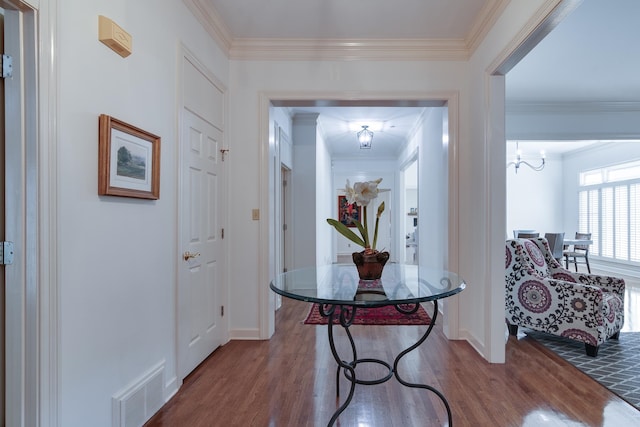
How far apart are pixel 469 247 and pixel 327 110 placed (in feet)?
9.51

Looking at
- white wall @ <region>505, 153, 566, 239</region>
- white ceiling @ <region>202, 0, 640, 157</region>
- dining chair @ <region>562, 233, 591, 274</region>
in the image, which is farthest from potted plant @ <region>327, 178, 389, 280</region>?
white wall @ <region>505, 153, 566, 239</region>

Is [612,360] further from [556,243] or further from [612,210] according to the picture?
[612,210]

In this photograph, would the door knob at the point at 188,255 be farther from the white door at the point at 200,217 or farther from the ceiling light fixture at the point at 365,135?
the ceiling light fixture at the point at 365,135

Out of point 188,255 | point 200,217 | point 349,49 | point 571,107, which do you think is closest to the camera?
point 188,255

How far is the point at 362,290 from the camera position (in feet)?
5.41

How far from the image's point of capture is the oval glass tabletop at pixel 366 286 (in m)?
1.46

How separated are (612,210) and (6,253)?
9250 millimetres

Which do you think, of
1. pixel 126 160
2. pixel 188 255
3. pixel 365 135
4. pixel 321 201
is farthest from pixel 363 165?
pixel 126 160

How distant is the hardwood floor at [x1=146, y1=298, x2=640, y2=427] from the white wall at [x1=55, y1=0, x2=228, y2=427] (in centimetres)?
36

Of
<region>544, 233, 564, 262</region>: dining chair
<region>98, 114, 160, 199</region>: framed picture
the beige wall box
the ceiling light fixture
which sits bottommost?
<region>544, 233, 564, 262</region>: dining chair

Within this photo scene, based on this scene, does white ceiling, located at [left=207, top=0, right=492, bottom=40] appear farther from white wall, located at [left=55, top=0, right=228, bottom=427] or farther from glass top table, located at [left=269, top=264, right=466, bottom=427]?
glass top table, located at [left=269, top=264, right=466, bottom=427]

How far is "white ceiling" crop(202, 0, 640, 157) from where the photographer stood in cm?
257

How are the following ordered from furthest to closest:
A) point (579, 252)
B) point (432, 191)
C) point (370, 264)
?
point (579, 252), point (432, 191), point (370, 264)

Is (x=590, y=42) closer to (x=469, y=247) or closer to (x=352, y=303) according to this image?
(x=469, y=247)
